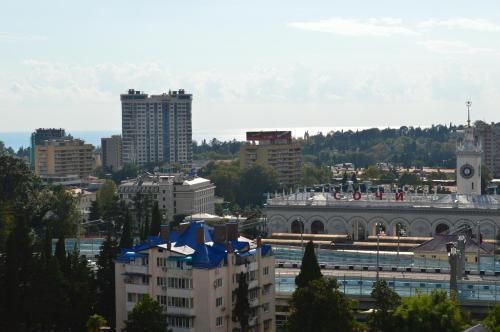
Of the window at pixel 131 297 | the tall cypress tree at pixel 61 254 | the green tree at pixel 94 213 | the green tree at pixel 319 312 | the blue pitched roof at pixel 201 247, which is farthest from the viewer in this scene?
the green tree at pixel 94 213

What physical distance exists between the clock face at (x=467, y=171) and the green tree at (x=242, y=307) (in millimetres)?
72671

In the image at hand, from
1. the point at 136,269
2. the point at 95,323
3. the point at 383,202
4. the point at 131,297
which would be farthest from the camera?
the point at 383,202

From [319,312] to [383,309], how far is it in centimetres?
395

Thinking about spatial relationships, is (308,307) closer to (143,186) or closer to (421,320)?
(421,320)

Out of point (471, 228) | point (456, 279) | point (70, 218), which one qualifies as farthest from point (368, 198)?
point (456, 279)

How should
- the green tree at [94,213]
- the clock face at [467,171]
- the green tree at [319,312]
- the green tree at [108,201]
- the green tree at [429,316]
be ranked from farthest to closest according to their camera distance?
the green tree at [94,213] < the green tree at [108,201] < the clock face at [467,171] < the green tree at [319,312] < the green tree at [429,316]

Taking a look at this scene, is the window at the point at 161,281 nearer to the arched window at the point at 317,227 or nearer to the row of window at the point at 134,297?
the row of window at the point at 134,297

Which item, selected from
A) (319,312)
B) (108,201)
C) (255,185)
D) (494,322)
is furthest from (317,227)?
(494,322)

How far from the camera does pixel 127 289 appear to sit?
67.1m

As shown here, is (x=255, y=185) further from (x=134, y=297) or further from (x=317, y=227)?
(x=134, y=297)

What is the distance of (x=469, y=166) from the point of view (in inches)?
5261

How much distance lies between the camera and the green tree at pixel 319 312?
62625 millimetres

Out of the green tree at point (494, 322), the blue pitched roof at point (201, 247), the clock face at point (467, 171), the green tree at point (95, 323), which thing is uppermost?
the clock face at point (467, 171)

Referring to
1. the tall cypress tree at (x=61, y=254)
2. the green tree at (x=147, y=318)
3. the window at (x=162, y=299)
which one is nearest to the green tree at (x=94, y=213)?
the tall cypress tree at (x=61, y=254)
